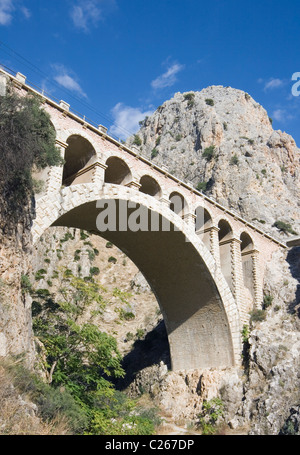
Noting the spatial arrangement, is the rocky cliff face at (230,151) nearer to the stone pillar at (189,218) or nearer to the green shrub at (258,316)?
the green shrub at (258,316)

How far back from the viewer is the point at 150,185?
2323 centimetres

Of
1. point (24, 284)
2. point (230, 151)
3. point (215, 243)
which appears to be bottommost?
point (24, 284)

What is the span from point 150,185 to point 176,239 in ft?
11.9

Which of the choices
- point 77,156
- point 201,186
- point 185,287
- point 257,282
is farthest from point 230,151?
point 77,156

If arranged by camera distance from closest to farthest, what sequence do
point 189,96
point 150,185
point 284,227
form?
point 150,185, point 284,227, point 189,96

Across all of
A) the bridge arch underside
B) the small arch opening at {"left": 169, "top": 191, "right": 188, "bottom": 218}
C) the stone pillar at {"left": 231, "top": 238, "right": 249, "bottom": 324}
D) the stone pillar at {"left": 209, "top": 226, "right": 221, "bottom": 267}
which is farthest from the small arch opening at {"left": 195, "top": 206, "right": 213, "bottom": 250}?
the bridge arch underside

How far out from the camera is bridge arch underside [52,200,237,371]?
23.6 m

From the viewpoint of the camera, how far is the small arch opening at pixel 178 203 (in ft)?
79.3

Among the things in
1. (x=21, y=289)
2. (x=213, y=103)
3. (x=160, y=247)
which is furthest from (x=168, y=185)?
(x=213, y=103)

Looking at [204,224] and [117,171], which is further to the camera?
[204,224]

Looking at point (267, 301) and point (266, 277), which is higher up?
point (266, 277)

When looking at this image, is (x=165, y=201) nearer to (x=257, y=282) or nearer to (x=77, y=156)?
(x=77, y=156)

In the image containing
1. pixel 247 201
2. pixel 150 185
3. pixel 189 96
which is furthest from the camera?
pixel 189 96

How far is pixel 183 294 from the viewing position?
2520cm
